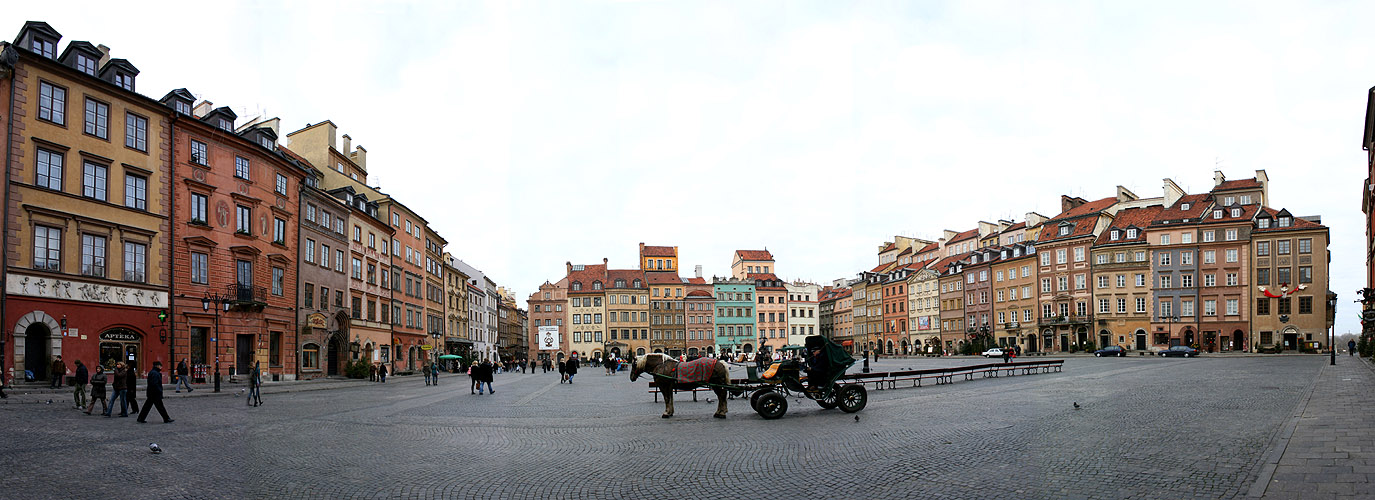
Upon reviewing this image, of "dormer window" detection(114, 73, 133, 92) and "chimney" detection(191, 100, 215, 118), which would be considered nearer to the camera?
"dormer window" detection(114, 73, 133, 92)

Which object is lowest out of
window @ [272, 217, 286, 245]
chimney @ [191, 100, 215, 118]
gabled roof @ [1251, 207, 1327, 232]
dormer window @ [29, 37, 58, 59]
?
window @ [272, 217, 286, 245]

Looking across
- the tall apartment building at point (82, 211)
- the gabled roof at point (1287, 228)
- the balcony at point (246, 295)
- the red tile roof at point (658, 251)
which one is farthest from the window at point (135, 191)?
the red tile roof at point (658, 251)

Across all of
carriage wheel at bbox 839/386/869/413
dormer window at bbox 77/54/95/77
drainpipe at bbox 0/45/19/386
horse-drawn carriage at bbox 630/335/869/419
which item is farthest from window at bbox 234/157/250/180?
carriage wheel at bbox 839/386/869/413

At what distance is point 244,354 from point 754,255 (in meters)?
96.0

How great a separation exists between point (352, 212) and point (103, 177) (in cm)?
2058

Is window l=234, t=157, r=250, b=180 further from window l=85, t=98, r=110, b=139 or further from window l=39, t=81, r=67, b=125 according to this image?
window l=39, t=81, r=67, b=125

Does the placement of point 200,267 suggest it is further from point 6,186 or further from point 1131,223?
point 1131,223

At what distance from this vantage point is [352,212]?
5156cm

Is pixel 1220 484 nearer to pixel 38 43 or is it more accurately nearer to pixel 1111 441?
pixel 1111 441

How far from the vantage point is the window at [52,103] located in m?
28.5

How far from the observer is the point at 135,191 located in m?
32.7

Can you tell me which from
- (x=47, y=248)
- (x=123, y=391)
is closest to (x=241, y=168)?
(x=47, y=248)

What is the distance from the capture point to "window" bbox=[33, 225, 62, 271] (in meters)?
28.3

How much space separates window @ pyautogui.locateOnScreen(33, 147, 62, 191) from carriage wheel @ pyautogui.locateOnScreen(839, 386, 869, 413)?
93.6 ft
